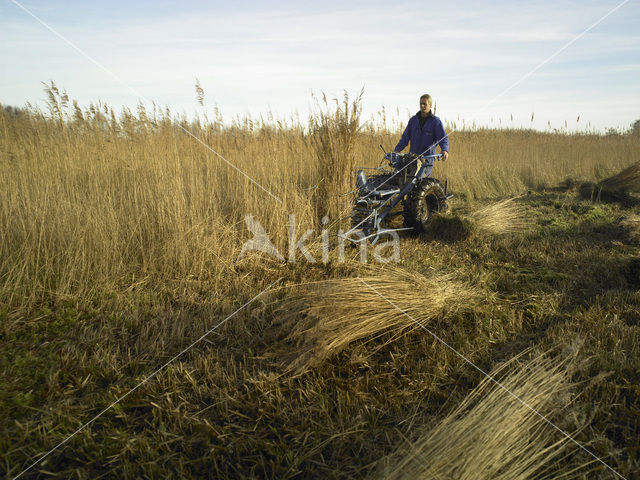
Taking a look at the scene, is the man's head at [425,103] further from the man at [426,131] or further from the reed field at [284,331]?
the reed field at [284,331]

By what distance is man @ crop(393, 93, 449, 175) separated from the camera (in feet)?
16.5

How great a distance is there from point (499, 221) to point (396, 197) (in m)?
1.48

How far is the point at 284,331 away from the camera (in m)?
2.34

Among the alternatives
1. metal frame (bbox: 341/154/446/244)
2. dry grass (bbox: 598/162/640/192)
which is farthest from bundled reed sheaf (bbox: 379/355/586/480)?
dry grass (bbox: 598/162/640/192)

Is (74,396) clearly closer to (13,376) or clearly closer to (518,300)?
(13,376)

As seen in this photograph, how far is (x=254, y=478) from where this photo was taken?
1.42 metres

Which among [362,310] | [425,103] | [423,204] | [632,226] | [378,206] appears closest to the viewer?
[362,310]

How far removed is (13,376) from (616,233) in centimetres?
599

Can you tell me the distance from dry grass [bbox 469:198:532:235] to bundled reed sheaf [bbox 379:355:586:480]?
9.91 ft

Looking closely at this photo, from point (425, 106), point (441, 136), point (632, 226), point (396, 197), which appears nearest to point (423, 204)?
point (396, 197)

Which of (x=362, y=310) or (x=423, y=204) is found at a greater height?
(x=423, y=204)

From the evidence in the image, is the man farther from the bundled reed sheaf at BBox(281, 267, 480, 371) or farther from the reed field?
the bundled reed sheaf at BBox(281, 267, 480, 371)

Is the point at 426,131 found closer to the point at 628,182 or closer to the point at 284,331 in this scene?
the point at 284,331

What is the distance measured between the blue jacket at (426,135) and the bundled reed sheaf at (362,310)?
9.53ft
